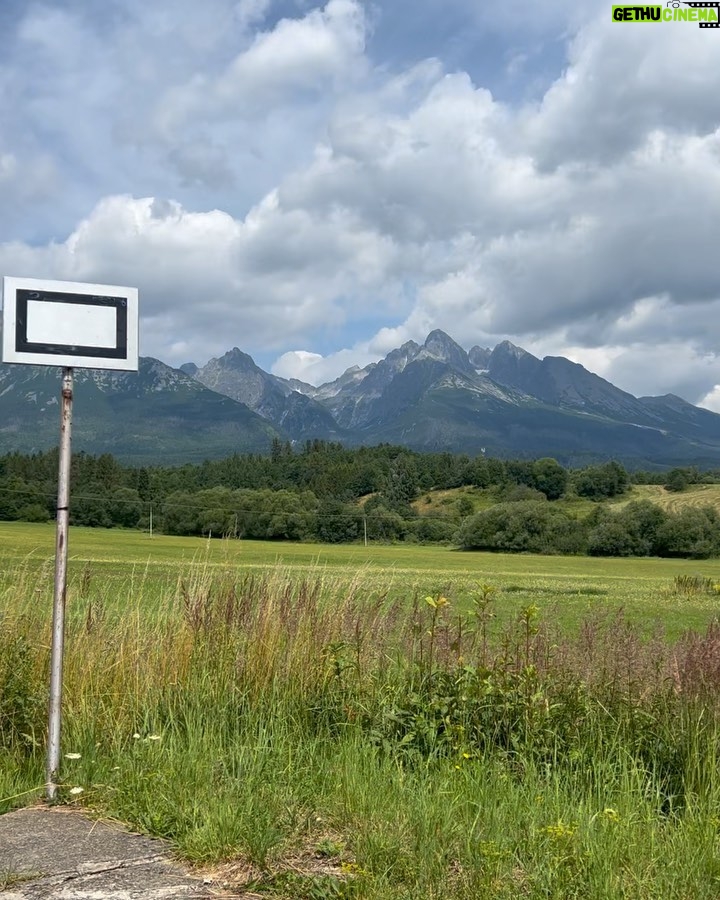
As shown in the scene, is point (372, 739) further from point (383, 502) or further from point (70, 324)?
point (383, 502)

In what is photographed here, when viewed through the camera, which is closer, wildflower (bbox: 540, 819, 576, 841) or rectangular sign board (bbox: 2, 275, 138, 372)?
wildflower (bbox: 540, 819, 576, 841)

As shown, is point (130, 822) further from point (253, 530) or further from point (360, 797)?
point (253, 530)

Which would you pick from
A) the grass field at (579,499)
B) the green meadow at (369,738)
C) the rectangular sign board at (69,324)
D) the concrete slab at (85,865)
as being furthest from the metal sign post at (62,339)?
the grass field at (579,499)

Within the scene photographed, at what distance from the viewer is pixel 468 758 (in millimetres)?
5941

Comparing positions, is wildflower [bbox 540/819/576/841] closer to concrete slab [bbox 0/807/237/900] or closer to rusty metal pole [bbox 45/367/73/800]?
concrete slab [bbox 0/807/237/900]

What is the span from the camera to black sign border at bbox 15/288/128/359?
18.4ft

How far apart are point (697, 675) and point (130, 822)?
424 cm

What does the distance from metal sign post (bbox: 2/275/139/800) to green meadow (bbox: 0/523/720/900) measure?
824 mm

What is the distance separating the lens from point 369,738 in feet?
20.8

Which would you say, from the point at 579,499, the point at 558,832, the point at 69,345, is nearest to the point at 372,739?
the point at 558,832

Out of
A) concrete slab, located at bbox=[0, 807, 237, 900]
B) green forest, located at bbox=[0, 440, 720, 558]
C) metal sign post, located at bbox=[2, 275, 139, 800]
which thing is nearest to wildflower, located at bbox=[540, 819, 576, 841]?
concrete slab, located at bbox=[0, 807, 237, 900]

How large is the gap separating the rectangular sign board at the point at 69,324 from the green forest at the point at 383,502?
246ft

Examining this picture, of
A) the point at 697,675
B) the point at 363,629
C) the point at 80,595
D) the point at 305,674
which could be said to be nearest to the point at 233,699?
the point at 305,674

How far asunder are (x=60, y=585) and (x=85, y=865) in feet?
6.45
